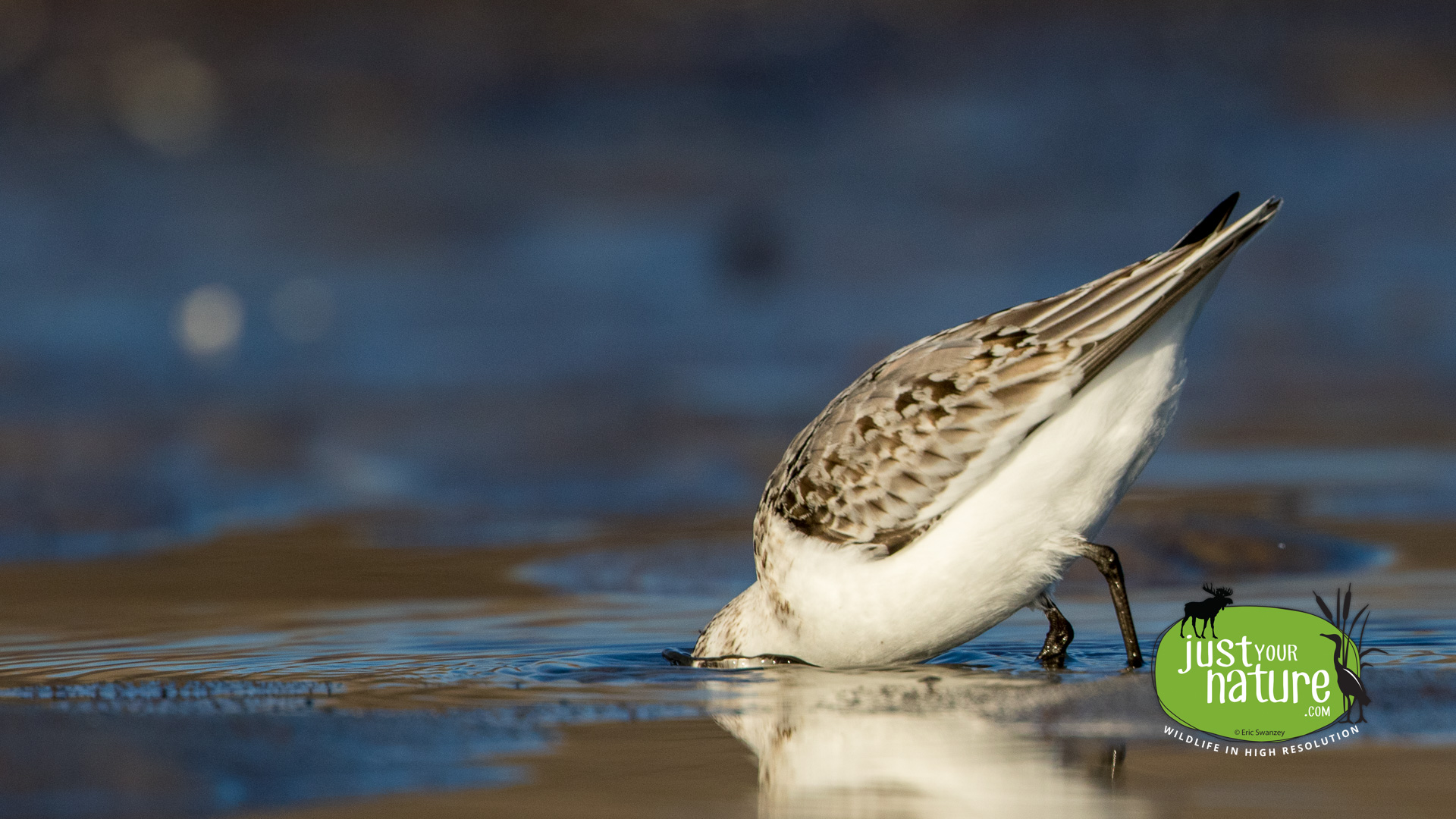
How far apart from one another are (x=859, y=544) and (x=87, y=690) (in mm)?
2811

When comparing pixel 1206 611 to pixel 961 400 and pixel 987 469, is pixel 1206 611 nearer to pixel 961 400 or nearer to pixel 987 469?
pixel 987 469

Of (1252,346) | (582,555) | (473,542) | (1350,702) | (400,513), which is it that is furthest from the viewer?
(1252,346)

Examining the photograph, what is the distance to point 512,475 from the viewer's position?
12.9 meters

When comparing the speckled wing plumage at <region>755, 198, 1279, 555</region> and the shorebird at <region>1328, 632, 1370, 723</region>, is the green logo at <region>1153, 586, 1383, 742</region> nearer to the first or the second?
the shorebird at <region>1328, 632, 1370, 723</region>

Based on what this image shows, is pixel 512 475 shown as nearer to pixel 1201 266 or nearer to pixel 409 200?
pixel 1201 266

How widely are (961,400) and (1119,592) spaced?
0.95 metres

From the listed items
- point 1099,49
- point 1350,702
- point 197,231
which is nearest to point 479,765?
point 1350,702

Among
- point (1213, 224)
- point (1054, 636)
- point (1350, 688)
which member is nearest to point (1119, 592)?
point (1054, 636)

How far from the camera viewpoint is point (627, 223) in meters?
22.0

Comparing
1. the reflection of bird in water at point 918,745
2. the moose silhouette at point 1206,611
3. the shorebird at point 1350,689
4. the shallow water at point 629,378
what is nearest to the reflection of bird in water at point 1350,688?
the shorebird at point 1350,689

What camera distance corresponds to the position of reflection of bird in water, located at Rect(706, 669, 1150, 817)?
17.2 ft

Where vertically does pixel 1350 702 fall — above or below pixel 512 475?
below

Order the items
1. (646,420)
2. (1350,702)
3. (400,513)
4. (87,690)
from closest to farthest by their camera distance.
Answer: (1350,702) < (87,690) < (400,513) < (646,420)

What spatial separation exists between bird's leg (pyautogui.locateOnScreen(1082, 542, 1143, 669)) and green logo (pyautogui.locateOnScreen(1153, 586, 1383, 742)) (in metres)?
0.22
